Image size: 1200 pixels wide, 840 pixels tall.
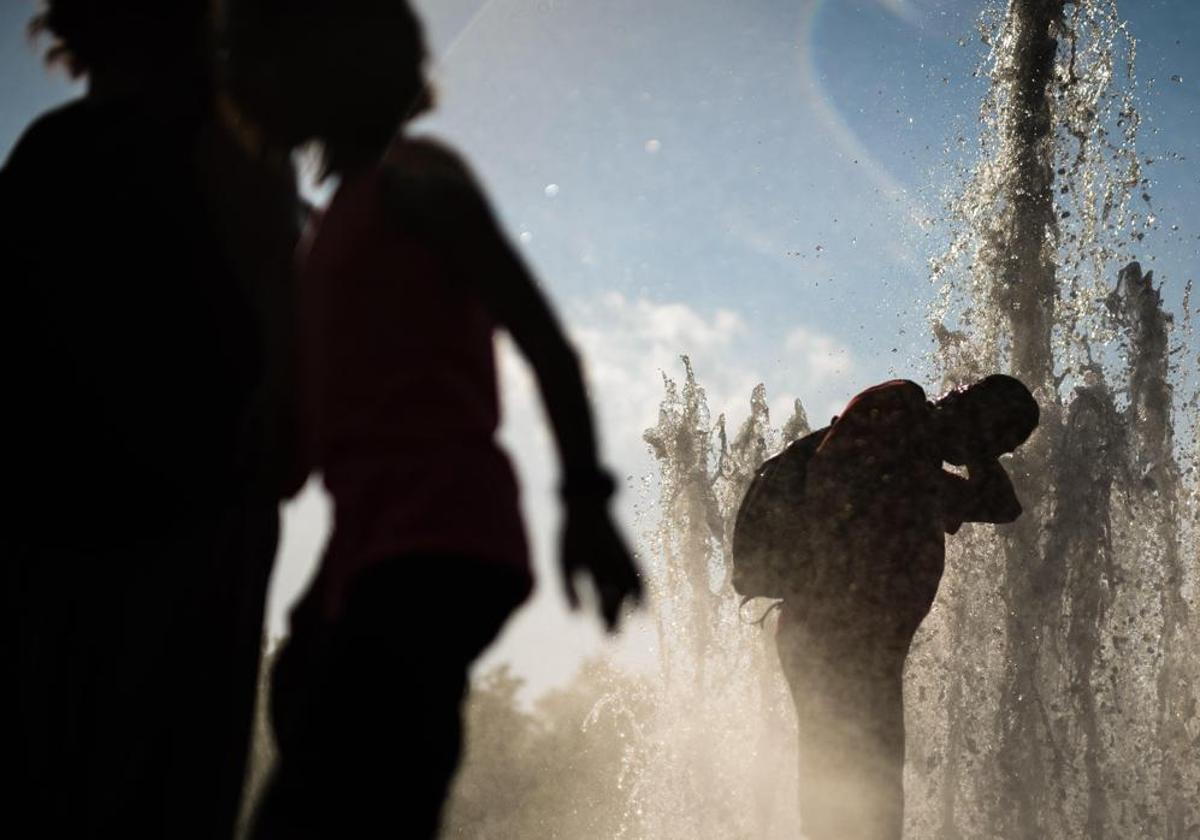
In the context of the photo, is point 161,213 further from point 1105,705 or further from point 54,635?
point 1105,705

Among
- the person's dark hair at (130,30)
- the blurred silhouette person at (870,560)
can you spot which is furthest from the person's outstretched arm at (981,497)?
the person's dark hair at (130,30)

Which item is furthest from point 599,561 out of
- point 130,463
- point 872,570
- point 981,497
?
point 981,497

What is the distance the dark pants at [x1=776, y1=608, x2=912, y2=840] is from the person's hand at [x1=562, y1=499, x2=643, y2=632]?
A: 8.11 feet

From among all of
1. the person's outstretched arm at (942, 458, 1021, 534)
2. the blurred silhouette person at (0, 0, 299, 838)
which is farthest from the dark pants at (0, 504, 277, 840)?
the person's outstretched arm at (942, 458, 1021, 534)

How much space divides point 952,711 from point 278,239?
9.43m

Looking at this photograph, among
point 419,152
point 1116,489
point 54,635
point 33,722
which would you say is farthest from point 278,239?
point 1116,489

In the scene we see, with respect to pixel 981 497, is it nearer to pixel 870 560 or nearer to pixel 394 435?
pixel 870 560

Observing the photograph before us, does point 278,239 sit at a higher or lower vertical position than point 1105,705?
lower

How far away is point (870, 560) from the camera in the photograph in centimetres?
364

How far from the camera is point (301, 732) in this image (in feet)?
4.06

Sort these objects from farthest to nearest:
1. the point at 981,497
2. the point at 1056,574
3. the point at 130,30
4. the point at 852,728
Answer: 1. the point at 1056,574
2. the point at 981,497
3. the point at 852,728
4. the point at 130,30

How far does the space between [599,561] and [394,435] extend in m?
0.29

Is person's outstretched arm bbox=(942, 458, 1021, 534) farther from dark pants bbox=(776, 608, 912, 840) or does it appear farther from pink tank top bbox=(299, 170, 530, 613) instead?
pink tank top bbox=(299, 170, 530, 613)

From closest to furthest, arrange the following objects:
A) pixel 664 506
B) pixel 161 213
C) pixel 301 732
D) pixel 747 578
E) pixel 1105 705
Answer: pixel 301 732
pixel 161 213
pixel 747 578
pixel 1105 705
pixel 664 506
